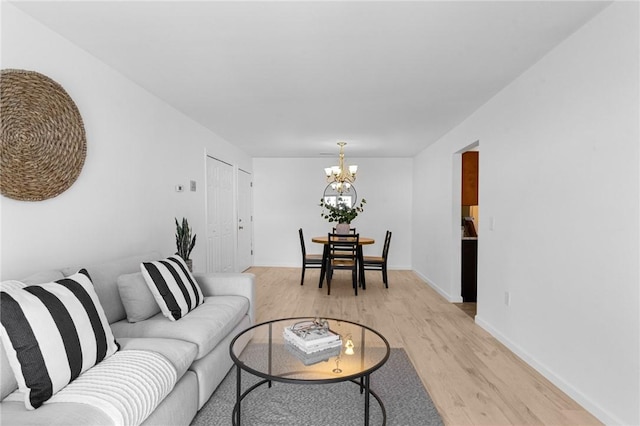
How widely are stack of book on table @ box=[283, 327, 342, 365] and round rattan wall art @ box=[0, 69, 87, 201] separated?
5.60 ft

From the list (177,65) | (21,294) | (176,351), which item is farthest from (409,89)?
(21,294)

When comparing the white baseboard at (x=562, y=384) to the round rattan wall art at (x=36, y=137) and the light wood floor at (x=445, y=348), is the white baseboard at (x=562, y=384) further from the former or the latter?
the round rattan wall art at (x=36, y=137)

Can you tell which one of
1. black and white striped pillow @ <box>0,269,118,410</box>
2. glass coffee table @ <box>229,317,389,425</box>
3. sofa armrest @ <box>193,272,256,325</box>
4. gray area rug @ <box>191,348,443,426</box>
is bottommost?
gray area rug @ <box>191,348,443,426</box>

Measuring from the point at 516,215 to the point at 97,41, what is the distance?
334 centimetres

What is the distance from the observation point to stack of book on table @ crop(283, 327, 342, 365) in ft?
6.36

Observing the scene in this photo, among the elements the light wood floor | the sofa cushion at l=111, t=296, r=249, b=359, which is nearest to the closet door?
the light wood floor

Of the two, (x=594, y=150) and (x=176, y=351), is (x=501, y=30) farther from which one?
(x=176, y=351)

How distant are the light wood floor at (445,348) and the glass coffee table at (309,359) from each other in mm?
589

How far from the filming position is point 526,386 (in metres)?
2.43

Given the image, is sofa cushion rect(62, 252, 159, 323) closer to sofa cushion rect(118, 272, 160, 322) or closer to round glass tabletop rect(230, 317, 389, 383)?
sofa cushion rect(118, 272, 160, 322)

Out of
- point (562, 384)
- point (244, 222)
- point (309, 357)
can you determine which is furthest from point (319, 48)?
point (244, 222)

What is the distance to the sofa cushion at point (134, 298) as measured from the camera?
2297 mm

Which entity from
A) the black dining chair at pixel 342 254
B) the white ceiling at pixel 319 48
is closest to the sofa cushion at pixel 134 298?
the white ceiling at pixel 319 48

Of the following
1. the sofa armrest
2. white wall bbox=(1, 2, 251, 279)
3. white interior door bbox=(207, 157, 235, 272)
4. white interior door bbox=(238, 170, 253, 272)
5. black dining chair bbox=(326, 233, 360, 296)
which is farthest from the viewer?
white interior door bbox=(238, 170, 253, 272)
